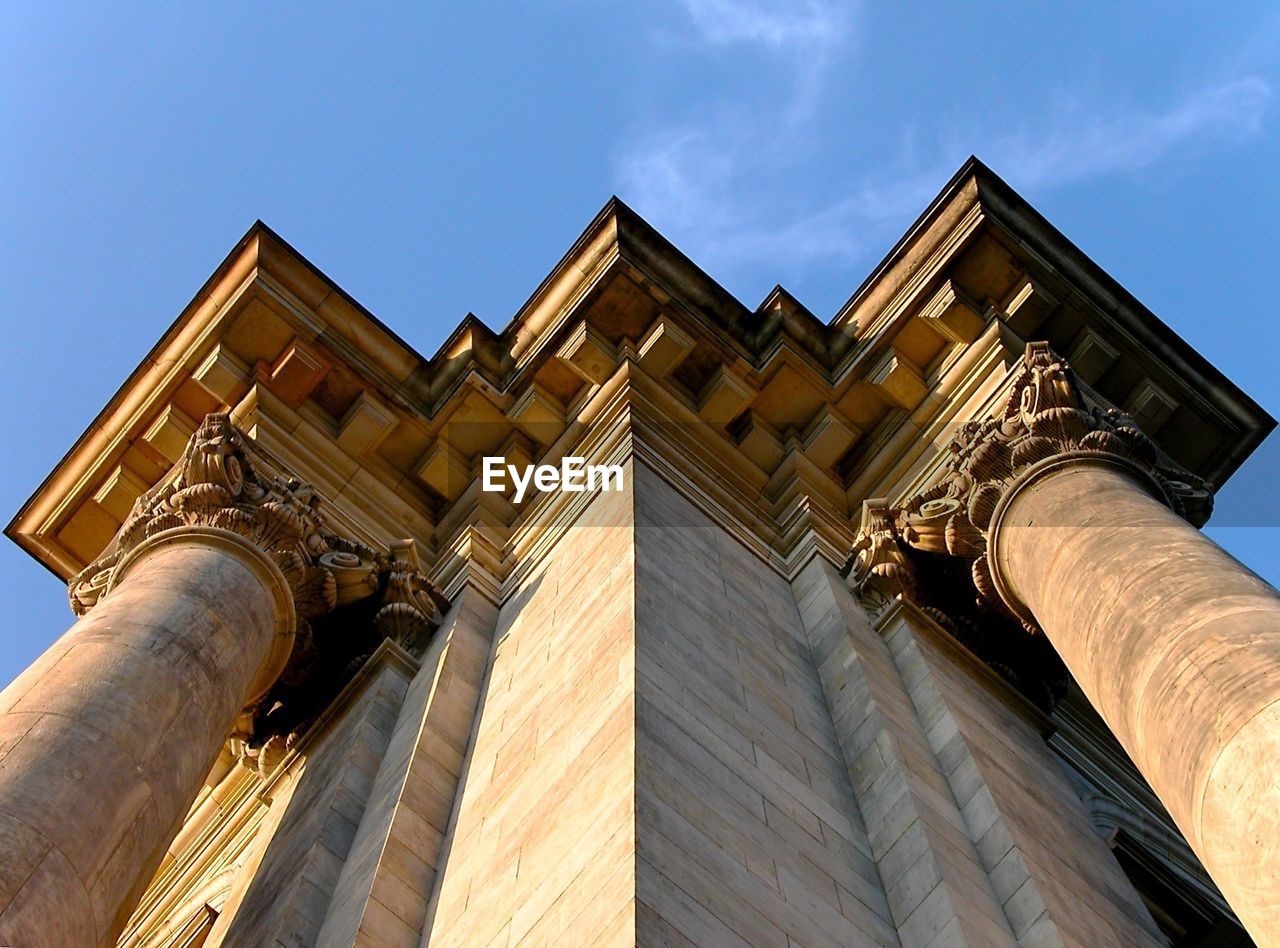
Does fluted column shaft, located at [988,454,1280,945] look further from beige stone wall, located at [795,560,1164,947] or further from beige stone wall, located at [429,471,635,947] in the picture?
beige stone wall, located at [429,471,635,947]

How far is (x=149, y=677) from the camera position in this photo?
597 inches

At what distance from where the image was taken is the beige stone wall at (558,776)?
37.6 ft

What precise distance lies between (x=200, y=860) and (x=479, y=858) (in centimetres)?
672

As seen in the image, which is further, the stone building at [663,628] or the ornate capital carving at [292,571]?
the ornate capital carving at [292,571]

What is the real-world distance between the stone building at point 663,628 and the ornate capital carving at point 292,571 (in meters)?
0.05

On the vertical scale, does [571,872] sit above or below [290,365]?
below

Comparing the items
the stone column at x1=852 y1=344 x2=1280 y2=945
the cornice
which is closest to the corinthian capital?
the cornice

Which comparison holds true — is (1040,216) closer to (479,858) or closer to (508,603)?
(508,603)

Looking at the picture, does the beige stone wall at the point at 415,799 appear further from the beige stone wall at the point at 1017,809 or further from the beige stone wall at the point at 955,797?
the beige stone wall at the point at 1017,809

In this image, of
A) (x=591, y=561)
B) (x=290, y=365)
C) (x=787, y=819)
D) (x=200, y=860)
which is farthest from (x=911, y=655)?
(x=290, y=365)

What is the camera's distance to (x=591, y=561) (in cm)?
1806

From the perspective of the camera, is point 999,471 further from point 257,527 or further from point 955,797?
point 257,527

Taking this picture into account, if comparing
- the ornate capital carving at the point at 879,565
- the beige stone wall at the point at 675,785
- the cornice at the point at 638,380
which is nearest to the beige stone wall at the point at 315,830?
the beige stone wall at the point at 675,785

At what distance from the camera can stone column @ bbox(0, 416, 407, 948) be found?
12.8 metres
